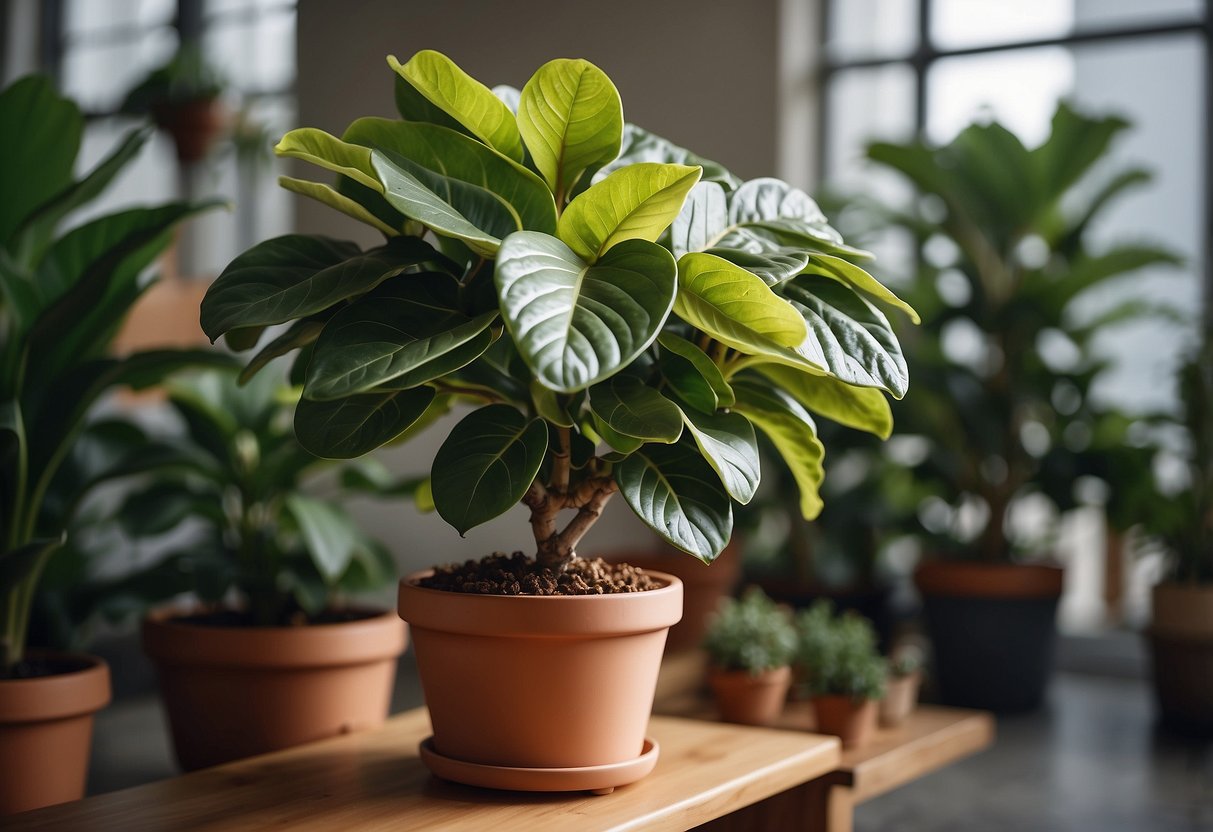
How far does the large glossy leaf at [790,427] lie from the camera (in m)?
1.33

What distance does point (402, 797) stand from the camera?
1211 millimetres

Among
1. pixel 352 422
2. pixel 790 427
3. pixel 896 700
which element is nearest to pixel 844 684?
pixel 896 700

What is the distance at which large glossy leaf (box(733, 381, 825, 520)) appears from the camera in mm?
1328

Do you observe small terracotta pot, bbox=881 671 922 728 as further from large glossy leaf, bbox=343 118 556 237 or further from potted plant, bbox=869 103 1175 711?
large glossy leaf, bbox=343 118 556 237

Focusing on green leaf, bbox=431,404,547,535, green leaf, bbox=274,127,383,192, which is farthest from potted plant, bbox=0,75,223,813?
green leaf, bbox=431,404,547,535

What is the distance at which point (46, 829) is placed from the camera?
110 cm

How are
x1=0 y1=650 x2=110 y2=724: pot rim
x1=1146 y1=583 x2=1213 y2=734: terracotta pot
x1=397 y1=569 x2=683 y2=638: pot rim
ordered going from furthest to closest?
1. x1=1146 y1=583 x2=1213 y2=734: terracotta pot
2. x1=0 y1=650 x2=110 y2=724: pot rim
3. x1=397 y1=569 x2=683 y2=638: pot rim

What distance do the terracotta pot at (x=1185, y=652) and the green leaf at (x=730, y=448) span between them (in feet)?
5.57

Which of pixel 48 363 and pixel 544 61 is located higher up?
pixel 544 61

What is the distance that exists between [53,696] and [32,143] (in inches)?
30.0

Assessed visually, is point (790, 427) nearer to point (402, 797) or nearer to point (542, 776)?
point (542, 776)

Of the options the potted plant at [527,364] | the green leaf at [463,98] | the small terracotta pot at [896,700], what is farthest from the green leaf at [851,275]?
the small terracotta pot at [896,700]

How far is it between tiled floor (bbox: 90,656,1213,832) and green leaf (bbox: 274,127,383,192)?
124cm

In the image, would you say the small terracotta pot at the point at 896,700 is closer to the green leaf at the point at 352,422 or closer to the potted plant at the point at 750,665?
the potted plant at the point at 750,665
